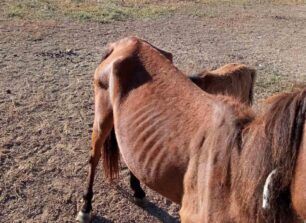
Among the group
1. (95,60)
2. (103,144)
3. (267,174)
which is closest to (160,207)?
(103,144)

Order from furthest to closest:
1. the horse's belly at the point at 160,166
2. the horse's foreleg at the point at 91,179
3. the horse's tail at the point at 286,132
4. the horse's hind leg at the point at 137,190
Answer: the horse's hind leg at the point at 137,190, the horse's foreleg at the point at 91,179, the horse's belly at the point at 160,166, the horse's tail at the point at 286,132

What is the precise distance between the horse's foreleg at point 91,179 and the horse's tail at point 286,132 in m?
1.95

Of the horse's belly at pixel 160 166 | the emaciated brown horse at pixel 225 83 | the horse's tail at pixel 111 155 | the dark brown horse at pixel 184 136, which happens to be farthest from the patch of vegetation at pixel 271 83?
the horse's belly at pixel 160 166

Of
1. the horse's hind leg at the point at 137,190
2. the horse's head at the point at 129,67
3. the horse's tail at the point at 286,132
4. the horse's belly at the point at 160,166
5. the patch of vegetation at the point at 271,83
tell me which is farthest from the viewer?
the patch of vegetation at the point at 271,83

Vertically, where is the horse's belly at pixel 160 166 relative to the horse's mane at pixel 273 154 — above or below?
below

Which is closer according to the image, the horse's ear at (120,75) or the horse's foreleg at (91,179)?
Answer: the horse's ear at (120,75)

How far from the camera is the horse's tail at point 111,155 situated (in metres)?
3.72

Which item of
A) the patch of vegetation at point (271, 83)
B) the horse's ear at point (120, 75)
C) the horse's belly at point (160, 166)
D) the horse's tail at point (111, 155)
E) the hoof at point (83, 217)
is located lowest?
the hoof at point (83, 217)

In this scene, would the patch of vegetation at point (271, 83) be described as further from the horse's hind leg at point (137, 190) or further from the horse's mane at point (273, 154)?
the horse's mane at point (273, 154)

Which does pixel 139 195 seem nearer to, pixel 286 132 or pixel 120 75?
pixel 120 75

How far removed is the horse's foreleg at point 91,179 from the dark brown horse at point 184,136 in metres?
0.02

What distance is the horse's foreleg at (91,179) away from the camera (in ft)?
12.1

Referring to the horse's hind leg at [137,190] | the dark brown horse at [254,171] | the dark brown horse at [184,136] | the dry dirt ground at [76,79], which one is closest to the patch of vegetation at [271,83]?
the dry dirt ground at [76,79]

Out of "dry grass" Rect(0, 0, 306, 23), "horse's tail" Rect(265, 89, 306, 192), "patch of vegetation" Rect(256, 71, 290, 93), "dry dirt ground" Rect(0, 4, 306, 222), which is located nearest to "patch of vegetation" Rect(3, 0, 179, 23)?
"dry grass" Rect(0, 0, 306, 23)
